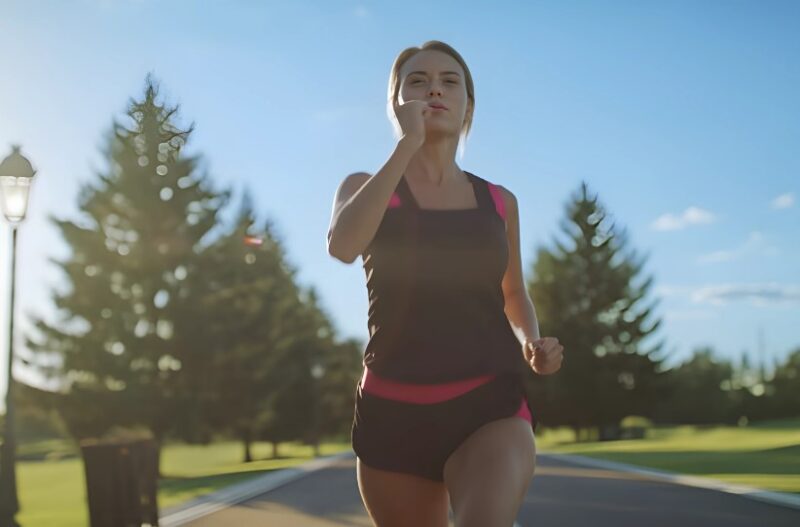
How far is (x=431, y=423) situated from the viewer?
2473 mm

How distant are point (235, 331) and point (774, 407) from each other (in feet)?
138

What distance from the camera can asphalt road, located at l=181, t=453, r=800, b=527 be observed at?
36.1 ft

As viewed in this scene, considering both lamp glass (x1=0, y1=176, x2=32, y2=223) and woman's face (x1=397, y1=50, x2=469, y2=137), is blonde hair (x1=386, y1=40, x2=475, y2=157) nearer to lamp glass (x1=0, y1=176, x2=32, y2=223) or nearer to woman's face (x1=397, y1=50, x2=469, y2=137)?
woman's face (x1=397, y1=50, x2=469, y2=137)

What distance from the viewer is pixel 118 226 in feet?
118

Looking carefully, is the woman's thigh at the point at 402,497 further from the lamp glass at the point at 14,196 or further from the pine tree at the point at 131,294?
the pine tree at the point at 131,294

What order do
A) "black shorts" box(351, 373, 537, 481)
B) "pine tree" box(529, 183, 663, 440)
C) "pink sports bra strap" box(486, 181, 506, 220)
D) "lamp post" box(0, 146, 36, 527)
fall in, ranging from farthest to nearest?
"pine tree" box(529, 183, 663, 440) → "lamp post" box(0, 146, 36, 527) → "pink sports bra strap" box(486, 181, 506, 220) → "black shorts" box(351, 373, 537, 481)

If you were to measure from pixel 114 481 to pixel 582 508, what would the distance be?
659 cm

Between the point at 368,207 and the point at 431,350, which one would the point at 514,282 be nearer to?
the point at 431,350

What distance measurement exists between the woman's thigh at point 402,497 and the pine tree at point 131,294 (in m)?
33.0

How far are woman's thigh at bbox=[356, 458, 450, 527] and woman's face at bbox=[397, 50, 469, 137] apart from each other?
88 centimetres

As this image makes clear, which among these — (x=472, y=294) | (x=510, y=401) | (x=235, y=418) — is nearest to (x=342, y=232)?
(x=472, y=294)

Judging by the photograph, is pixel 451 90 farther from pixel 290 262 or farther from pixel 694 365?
pixel 694 365

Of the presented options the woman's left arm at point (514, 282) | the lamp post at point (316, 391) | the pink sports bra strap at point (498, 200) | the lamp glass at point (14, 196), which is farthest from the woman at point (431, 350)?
the lamp post at point (316, 391)

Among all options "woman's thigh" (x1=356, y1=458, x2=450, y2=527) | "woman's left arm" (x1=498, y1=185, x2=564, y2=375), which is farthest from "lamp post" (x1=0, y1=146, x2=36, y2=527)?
"woman's thigh" (x1=356, y1=458, x2=450, y2=527)
